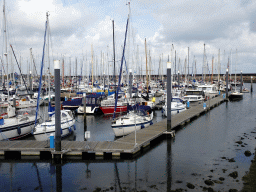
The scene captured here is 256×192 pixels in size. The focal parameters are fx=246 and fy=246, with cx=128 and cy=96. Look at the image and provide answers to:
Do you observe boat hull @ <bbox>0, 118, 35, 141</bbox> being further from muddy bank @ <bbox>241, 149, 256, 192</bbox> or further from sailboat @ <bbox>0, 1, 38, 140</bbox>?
muddy bank @ <bbox>241, 149, 256, 192</bbox>

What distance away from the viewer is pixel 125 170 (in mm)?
14266

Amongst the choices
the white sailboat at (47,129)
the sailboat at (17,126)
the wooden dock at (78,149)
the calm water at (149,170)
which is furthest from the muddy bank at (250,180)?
the sailboat at (17,126)

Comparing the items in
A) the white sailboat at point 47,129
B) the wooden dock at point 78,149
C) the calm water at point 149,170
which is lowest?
the calm water at point 149,170

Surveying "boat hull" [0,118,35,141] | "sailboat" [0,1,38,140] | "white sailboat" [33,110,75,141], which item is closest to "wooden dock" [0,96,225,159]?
"white sailboat" [33,110,75,141]

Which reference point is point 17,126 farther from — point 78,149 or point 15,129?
point 78,149

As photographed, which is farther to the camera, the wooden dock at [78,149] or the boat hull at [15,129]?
the boat hull at [15,129]

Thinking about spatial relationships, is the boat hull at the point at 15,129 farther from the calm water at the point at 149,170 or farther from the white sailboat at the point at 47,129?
the calm water at the point at 149,170

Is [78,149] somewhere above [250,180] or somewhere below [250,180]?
above

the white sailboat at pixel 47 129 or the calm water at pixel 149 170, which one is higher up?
the white sailboat at pixel 47 129

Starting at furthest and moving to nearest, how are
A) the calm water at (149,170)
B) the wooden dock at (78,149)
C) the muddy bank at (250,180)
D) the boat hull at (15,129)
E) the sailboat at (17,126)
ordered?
the sailboat at (17,126)
the boat hull at (15,129)
the wooden dock at (78,149)
the calm water at (149,170)
the muddy bank at (250,180)

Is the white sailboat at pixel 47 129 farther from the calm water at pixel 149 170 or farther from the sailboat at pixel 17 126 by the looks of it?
the calm water at pixel 149 170

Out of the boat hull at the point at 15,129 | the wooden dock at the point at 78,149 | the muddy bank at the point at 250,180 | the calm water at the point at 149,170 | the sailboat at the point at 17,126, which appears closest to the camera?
the muddy bank at the point at 250,180

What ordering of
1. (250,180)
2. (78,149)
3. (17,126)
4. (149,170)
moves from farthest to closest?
(17,126) < (78,149) < (149,170) < (250,180)

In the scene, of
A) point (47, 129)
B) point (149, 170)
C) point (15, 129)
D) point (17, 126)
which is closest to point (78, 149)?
point (149, 170)
